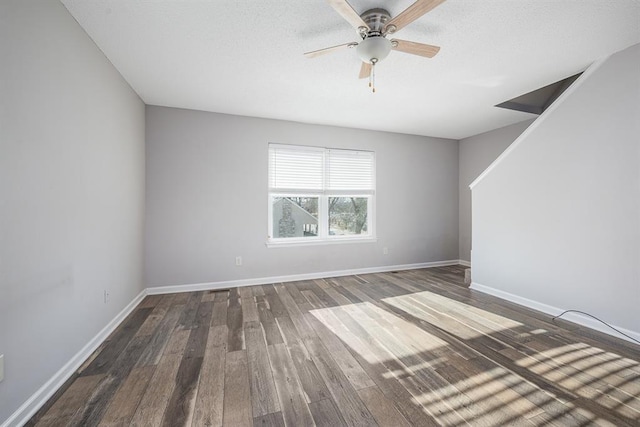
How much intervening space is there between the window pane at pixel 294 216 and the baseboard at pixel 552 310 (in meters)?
2.54

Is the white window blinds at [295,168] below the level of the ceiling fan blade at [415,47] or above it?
below

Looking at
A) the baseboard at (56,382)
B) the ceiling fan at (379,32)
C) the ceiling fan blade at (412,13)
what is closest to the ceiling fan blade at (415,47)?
the ceiling fan at (379,32)

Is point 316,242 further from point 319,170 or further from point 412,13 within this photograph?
point 412,13

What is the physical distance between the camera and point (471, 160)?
4945 millimetres

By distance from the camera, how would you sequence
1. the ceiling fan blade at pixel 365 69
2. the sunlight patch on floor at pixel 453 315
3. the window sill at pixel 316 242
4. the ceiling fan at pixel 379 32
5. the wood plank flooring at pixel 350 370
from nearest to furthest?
the wood plank flooring at pixel 350 370 < the ceiling fan at pixel 379 32 < the ceiling fan blade at pixel 365 69 < the sunlight patch on floor at pixel 453 315 < the window sill at pixel 316 242

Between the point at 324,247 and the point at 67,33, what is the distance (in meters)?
3.53

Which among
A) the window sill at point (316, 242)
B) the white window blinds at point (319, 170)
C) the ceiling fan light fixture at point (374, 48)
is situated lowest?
the window sill at point (316, 242)

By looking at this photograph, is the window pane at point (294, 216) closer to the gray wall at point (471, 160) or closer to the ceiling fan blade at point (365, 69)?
the ceiling fan blade at point (365, 69)

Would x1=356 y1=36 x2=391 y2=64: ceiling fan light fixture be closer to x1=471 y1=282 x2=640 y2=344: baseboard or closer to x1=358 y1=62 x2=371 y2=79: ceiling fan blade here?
x1=358 y1=62 x2=371 y2=79: ceiling fan blade

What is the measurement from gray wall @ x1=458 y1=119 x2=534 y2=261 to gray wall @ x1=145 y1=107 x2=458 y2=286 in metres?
1.34

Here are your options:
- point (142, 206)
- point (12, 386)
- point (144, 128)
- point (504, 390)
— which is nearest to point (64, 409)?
point (12, 386)

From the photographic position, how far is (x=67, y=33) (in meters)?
1.76

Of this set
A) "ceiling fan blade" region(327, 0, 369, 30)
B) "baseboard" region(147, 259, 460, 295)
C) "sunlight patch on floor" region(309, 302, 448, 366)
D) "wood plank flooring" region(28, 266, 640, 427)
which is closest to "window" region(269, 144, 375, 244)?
"baseboard" region(147, 259, 460, 295)

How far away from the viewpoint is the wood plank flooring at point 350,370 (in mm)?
1421
